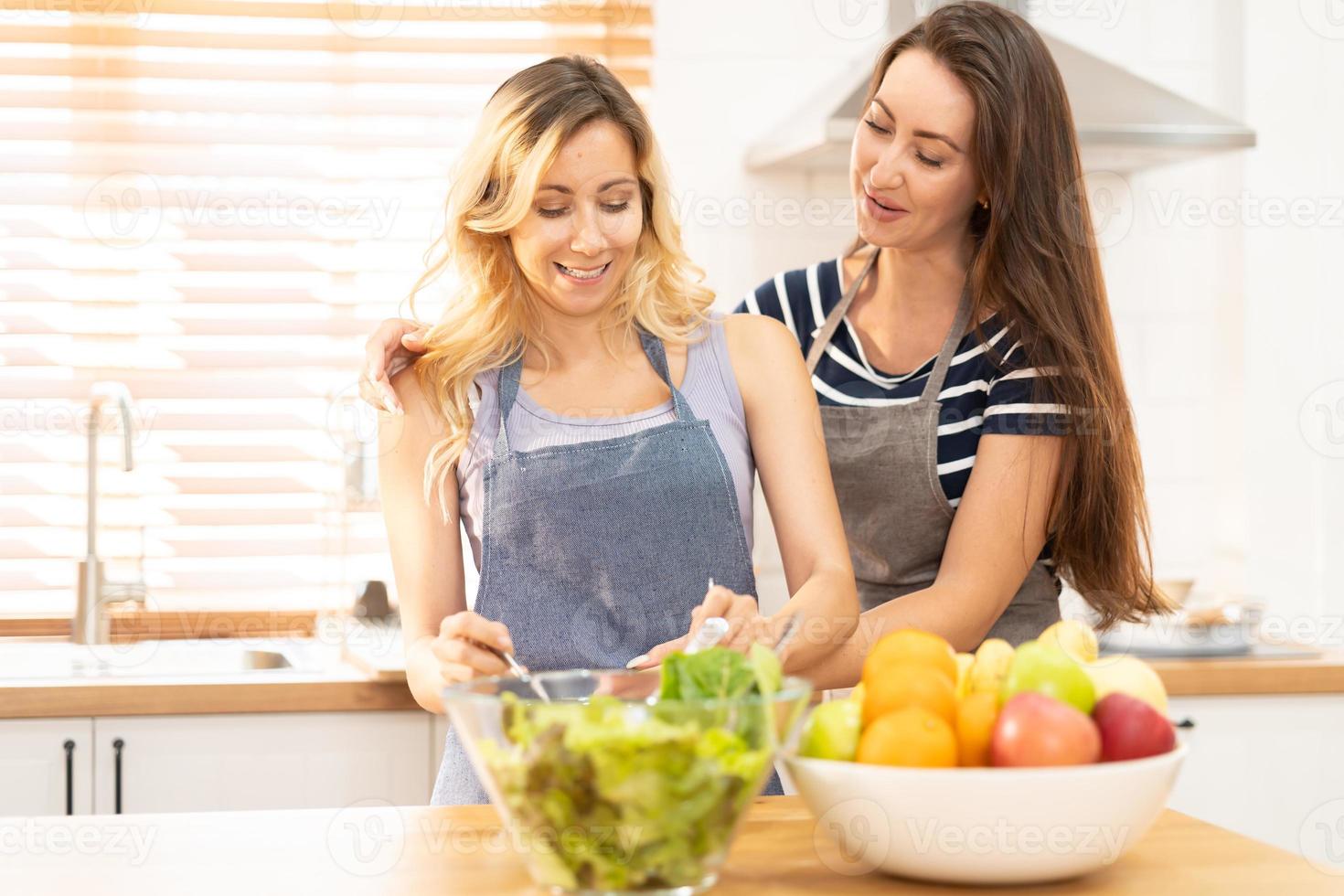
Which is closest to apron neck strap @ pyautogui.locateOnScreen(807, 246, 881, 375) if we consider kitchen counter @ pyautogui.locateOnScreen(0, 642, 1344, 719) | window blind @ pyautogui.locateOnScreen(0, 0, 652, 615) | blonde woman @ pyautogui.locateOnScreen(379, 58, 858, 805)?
blonde woman @ pyautogui.locateOnScreen(379, 58, 858, 805)

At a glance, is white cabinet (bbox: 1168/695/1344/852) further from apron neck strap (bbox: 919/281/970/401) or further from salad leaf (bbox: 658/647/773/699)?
salad leaf (bbox: 658/647/773/699)

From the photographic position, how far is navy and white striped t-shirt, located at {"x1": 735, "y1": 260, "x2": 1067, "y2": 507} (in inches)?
65.7

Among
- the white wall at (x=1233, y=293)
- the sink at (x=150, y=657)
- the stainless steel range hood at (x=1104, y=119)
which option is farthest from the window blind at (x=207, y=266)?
the white wall at (x=1233, y=293)

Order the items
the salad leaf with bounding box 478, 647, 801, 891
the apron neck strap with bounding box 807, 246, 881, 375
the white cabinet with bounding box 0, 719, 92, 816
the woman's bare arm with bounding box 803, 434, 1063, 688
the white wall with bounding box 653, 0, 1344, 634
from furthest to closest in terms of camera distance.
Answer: the white wall with bounding box 653, 0, 1344, 634
the white cabinet with bounding box 0, 719, 92, 816
the apron neck strap with bounding box 807, 246, 881, 375
the woman's bare arm with bounding box 803, 434, 1063, 688
the salad leaf with bounding box 478, 647, 801, 891

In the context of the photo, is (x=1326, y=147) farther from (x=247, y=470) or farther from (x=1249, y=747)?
(x=247, y=470)

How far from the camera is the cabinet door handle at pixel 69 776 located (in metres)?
1.98

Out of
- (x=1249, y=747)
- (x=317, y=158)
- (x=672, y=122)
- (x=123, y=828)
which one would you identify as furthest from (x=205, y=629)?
(x=1249, y=747)

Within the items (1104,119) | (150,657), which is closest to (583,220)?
(1104,119)

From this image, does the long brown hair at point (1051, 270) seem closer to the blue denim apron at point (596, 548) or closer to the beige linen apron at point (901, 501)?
the beige linen apron at point (901, 501)

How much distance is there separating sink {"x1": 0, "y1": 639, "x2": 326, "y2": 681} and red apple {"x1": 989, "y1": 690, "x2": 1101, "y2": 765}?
163cm

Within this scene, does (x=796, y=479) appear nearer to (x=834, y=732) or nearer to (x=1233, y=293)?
(x=834, y=732)

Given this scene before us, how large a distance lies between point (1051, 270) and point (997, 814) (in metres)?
Answer: 0.99

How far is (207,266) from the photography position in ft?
8.51

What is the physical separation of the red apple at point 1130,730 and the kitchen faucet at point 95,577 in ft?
6.32
